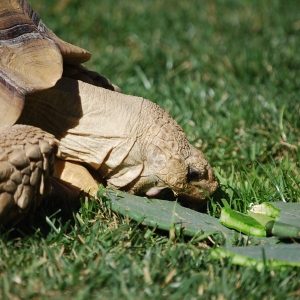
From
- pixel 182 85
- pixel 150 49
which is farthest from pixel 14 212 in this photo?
pixel 150 49

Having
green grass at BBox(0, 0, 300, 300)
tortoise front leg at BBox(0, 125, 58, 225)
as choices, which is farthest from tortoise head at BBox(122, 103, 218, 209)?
tortoise front leg at BBox(0, 125, 58, 225)

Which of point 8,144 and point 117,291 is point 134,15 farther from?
point 117,291

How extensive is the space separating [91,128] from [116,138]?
12cm

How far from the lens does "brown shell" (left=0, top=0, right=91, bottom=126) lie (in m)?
2.30

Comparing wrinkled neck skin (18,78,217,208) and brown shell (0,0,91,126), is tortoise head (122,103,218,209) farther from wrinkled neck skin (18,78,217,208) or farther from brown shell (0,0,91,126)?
brown shell (0,0,91,126)

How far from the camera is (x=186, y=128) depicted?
11.9 feet

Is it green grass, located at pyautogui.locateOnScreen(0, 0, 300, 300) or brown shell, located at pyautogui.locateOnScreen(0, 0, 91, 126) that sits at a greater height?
brown shell, located at pyautogui.locateOnScreen(0, 0, 91, 126)

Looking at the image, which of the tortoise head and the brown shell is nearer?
the brown shell

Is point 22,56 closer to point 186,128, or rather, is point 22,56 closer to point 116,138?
point 116,138

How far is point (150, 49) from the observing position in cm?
498

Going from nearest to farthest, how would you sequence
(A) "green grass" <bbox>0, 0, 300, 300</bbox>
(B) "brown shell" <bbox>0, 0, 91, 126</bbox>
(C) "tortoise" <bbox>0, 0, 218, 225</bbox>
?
(A) "green grass" <bbox>0, 0, 300, 300</bbox> < (B) "brown shell" <bbox>0, 0, 91, 126</bbox> < (C) "tortoise" <bbox>0, 0, 218, 225</bbox>

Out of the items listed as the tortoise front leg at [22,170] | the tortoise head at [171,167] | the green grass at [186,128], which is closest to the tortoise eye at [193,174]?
the tortoise head at [171,167]

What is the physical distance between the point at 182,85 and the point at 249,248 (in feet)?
7.81

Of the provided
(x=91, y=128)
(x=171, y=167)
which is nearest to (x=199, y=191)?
(x=171, y=167)
